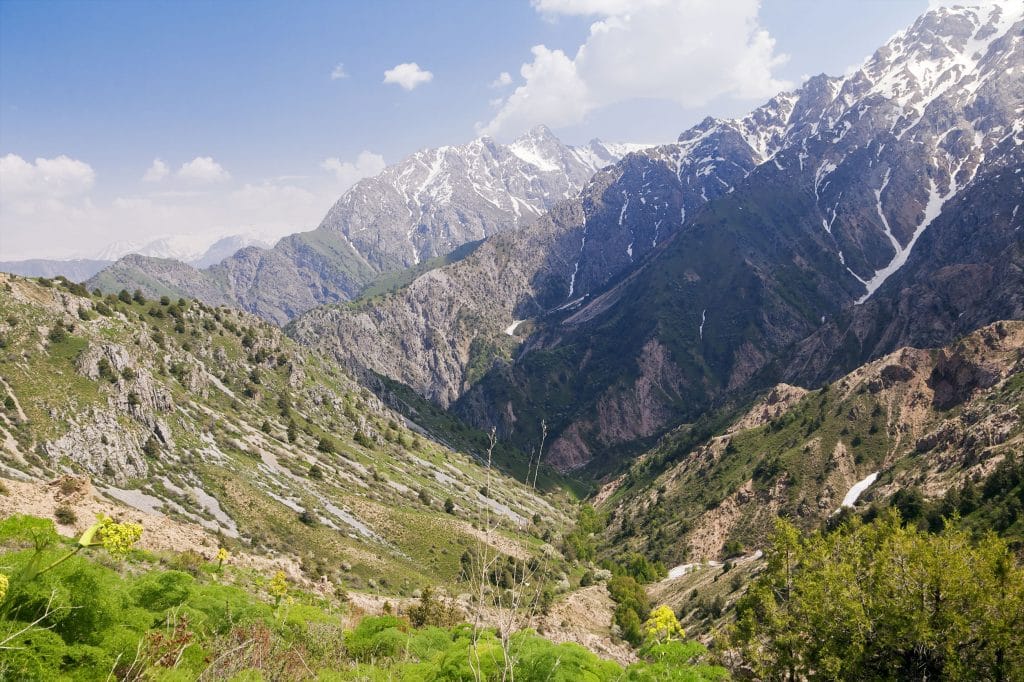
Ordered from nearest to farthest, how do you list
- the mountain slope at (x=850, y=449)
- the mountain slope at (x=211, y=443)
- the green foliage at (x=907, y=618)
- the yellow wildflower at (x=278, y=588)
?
the green foliage at (x=907, y=618) → the yellow wildflower at (x=278, y=588) → the mountain slope at (x=211, y=443) → the mountain slope at (x=850, y=449)

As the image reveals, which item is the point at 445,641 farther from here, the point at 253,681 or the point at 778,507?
the point at 778,507

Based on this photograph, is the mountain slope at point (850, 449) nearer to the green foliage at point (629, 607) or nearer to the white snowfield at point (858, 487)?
the white snowfield at point (858, 487)

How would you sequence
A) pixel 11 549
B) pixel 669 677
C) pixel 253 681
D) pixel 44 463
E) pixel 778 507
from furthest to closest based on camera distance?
pixel 778 507 < pixel 44 463 < pixel 11 549 < pixel 669 677 < pixel 253 681

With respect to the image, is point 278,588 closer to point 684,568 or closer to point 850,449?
point 684,568

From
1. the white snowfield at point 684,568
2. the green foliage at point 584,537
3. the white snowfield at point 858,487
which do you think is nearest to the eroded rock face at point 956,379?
the white snowfield at point 858,487

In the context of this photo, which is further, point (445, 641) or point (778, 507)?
point (778, 507)

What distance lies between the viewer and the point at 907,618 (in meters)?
25.1

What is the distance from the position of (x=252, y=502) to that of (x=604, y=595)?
56.5m

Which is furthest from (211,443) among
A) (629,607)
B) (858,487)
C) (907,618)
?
(858,487)

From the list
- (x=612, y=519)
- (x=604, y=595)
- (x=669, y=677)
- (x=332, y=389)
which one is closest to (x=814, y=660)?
(x=669, y=677)

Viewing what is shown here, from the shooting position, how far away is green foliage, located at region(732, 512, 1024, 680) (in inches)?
934

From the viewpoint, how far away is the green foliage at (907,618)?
23734 millimetres

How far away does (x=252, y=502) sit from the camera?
7100cm

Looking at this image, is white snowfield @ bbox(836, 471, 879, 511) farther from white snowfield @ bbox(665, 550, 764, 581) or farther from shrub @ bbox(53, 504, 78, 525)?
shrub @ bbox(53, 504, 78, 525)
